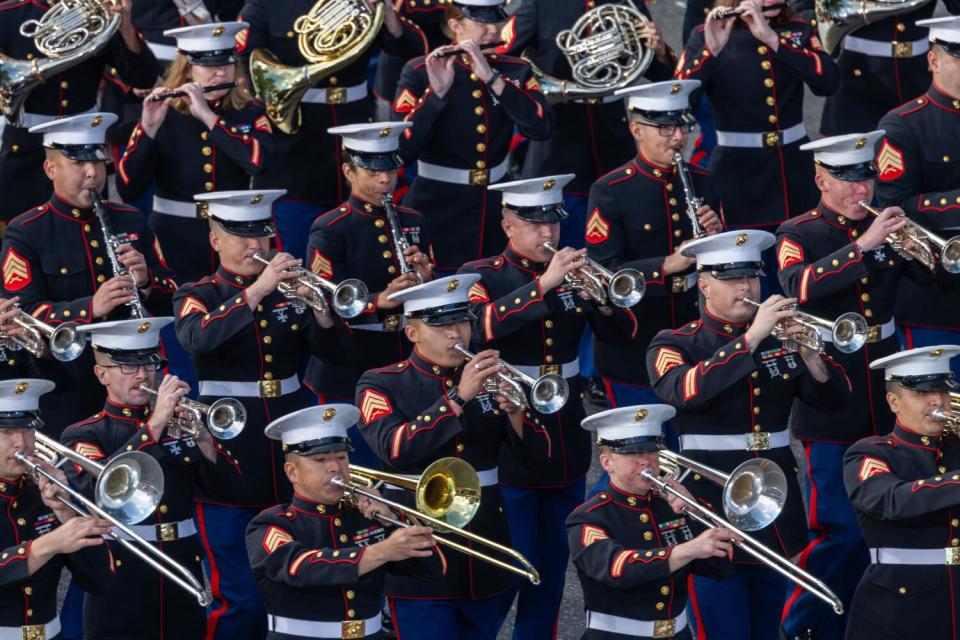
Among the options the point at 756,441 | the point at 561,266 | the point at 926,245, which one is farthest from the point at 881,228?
the point at 561,266

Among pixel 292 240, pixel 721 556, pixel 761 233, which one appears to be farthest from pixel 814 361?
pixel 292 240

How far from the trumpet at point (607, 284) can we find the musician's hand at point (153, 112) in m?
2.75

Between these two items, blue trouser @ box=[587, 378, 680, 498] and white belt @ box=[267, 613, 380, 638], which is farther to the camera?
blue trouser @ box=[587, 378, 680, 498]

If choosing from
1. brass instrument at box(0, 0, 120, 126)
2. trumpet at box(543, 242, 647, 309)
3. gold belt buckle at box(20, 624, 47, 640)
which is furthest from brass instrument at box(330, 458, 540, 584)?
brass instrument at box(0, 0, 120, 126)

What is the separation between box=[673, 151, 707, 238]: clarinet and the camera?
44.2ft

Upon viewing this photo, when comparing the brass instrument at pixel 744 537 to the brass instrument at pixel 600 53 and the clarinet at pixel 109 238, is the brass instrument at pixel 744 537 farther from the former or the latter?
the brass instrument at pixel 600 53

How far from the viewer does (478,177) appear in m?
14.7

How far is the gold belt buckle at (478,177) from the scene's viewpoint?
14688mm

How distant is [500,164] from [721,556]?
4.42 metres

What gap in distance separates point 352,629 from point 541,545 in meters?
2.01

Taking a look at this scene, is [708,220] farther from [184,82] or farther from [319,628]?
[319,628]

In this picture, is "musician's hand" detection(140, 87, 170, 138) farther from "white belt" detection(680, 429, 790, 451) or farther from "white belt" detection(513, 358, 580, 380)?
"white belt" detection(680, 429, 790, 451)

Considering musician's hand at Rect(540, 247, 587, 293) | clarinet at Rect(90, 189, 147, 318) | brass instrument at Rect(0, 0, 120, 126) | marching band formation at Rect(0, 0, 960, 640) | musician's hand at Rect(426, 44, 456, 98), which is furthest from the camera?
brass instrument at Rect(0, 0, 120, 126)

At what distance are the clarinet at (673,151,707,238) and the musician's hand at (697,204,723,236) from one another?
19 mm
